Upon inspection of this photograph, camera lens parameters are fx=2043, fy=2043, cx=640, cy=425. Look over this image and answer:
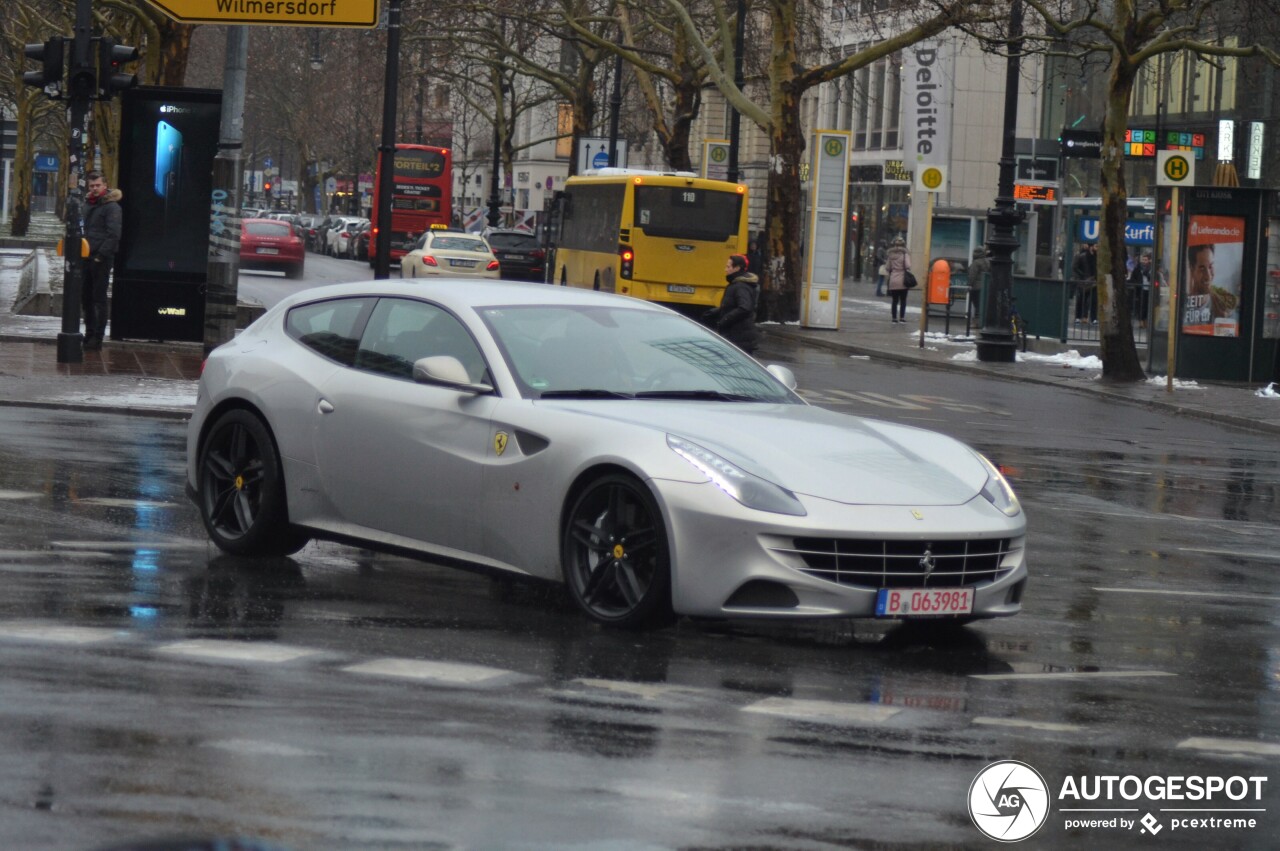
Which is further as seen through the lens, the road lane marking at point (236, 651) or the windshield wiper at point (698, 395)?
the windshield wiper at point (698, 395)

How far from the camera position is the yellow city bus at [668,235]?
125ft

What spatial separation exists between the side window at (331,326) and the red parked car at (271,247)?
1709 inches

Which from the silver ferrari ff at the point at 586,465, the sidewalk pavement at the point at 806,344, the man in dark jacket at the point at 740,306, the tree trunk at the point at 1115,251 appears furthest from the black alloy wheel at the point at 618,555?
the tree trunk at the point at 1115,251

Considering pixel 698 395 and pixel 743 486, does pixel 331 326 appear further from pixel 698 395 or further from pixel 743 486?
pixel 743 486

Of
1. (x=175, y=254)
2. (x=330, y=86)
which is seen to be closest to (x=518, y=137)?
(x=330, y=86)

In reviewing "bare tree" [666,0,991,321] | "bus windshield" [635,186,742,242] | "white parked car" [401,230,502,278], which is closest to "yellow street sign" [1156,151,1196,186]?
"bus windshield" [635,186,742,242]

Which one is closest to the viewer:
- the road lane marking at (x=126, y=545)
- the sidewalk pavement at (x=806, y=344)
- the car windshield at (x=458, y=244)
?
the road lane marking at (x=126, y=545)

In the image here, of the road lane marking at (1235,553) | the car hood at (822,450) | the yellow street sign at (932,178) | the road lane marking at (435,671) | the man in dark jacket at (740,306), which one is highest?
the yellow street sign at (932,178)

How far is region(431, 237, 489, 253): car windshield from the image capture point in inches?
1858

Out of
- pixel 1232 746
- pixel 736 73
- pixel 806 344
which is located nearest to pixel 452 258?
pixel 736 73

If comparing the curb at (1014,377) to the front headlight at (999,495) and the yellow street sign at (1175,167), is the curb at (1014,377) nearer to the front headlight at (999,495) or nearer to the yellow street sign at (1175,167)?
the yellow street sign at (1175,167)

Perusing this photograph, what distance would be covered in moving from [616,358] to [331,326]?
149 cm

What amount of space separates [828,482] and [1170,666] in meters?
1.50

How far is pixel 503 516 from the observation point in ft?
26.4
